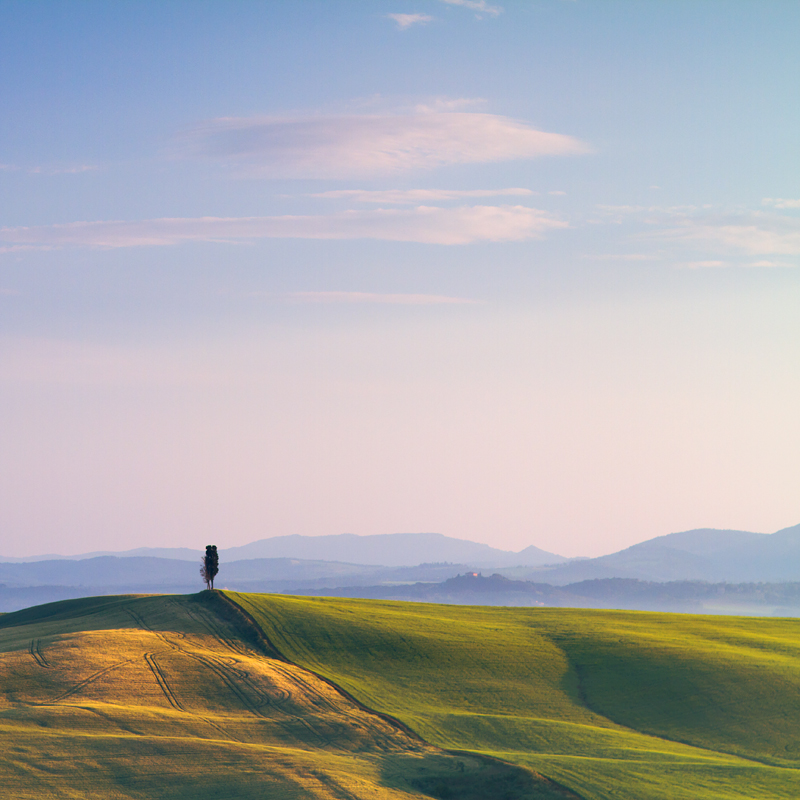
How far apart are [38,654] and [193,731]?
2084 cm

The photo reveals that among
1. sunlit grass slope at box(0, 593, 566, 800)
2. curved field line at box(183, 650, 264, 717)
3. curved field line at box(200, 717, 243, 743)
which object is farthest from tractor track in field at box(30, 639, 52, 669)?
curved field line at box(200, 717, 243, 743)

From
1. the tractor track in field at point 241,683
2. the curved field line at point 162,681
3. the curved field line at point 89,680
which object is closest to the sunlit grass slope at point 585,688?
the tractor track in field at point 241,683

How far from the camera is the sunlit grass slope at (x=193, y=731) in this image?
45750mm

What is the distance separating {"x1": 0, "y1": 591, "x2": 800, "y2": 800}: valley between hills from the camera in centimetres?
4762

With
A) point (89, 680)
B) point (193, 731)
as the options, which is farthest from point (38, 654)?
point (193, 731)

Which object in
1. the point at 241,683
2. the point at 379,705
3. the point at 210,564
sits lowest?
the point at 379,705

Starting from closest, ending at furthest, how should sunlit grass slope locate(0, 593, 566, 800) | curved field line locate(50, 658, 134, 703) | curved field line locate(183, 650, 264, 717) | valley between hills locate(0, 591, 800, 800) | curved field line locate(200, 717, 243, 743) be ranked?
sunlit grass slope locate(0, 593, 566, 800) < valley between hills locate(0, 591, 800, 800) < curved field line locate(200, 717, 243, 743) < curved field line locate(50, 658, 134, 703) < curved field line locate(183, 650, 264, 717)

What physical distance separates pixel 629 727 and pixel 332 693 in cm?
2247

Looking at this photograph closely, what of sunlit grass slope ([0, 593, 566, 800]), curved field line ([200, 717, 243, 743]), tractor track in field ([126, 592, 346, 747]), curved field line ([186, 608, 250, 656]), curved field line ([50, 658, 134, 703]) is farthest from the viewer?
curved field line ([186, 608, 250, 656])

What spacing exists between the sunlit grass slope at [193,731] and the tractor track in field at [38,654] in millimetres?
234

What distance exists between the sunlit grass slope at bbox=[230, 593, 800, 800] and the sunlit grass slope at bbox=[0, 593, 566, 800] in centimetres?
325

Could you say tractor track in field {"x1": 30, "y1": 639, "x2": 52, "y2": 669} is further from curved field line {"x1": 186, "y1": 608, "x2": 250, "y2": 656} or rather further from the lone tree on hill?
the lone tree on hill

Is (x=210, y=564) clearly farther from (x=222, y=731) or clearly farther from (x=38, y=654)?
(x=222, y=731)

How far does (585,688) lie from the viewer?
71.8m
